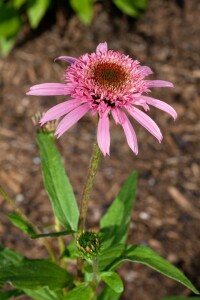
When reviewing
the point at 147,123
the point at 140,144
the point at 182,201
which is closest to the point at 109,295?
the point at 147,123

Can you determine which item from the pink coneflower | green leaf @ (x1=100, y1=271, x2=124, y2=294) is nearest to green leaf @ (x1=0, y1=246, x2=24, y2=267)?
green leaf @ (x1=100, y1=271, x2=124, y2=294)

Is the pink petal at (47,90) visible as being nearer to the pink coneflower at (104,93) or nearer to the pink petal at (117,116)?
the pink coneflower at (104,93)

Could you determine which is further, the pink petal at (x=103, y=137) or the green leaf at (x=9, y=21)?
the green leaf at (x=9, y=21)

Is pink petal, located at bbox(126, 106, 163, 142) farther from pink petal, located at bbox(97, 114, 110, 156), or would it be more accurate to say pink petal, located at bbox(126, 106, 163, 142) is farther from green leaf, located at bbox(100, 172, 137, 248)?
green leaf, located at bbox(100, 172, 137, 248)

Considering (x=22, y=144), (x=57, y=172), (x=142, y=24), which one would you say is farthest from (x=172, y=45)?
(x=57, y=172)

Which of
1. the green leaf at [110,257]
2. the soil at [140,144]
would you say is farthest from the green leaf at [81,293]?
the soil at [140,144]

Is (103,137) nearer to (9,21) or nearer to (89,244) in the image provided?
(89,244)

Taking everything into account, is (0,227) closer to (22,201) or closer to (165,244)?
(22,201)

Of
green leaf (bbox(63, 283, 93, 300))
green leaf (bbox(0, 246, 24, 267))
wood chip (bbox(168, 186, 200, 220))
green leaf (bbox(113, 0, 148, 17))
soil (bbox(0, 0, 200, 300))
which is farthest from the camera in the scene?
green leaf (bbox(113, 0, 148, 17))
